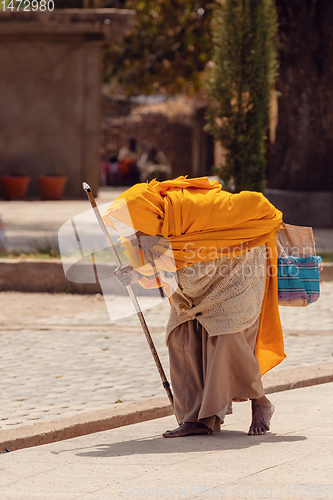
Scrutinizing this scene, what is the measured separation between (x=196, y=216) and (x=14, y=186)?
1388cm

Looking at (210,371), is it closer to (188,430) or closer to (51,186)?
(188,430)

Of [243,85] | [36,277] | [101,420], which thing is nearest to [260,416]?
[101,420]

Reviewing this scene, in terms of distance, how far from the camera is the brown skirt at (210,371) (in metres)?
4.68

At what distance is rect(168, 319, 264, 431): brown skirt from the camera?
4.68 metres

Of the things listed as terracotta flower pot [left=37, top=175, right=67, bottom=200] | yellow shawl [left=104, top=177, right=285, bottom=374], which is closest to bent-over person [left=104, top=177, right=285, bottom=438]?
yellow shawl [left=104, top=177, right=285, bottom=374]

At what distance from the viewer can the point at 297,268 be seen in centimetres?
508

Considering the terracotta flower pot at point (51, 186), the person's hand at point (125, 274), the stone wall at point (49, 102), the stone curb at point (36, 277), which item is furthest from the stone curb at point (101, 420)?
the stone wall at point (49, 102)

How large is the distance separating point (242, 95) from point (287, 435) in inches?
294

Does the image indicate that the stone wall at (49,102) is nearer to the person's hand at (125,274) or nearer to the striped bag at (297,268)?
the striped bag at (297,268)

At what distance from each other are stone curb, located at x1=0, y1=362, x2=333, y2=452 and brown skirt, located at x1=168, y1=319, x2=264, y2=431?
1.38ft

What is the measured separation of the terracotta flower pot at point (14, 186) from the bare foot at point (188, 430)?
13.7 metres

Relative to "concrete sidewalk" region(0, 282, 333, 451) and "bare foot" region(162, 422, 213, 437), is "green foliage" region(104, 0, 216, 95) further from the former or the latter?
"bare foot" region(162, 422, 213, 437)

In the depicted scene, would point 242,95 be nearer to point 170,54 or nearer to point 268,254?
point 268,254

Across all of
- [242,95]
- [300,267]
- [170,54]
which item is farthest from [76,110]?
[300,267]
